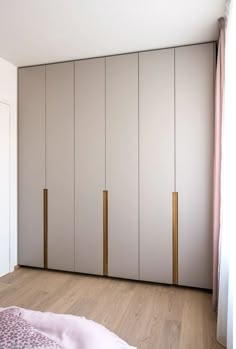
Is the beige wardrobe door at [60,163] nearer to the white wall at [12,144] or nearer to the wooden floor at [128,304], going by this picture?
the wooden floor at [128,304]

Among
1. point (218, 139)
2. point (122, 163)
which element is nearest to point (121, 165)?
point (122, 163)

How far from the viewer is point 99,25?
93.0 inches

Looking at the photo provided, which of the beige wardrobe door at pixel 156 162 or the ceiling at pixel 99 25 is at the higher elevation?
the ceiling at pixel 99 25

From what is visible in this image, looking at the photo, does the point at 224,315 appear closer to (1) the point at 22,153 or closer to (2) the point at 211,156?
(2) the point at 211,156

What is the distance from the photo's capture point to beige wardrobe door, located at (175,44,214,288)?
105 inches

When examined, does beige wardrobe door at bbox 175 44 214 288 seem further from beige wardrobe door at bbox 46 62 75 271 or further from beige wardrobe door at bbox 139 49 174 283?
beige wardrobe door at bbox 46 62 75 271

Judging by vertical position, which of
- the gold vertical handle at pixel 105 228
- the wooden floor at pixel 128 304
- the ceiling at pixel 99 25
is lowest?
the wooden floor at pixel 128 304

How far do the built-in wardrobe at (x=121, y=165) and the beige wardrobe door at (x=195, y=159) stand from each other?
0.4 inches

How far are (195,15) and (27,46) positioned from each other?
1782 mm

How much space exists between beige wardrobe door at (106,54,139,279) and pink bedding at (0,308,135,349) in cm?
177

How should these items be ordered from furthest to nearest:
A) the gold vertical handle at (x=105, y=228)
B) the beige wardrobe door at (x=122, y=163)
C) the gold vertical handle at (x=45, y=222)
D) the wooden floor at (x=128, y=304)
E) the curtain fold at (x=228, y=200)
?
the gold vertical handle at (x=45, y=222) → the gold vertical handle at (x=105, y=228) → the beige wardrobe door at (x=122, y=163) → the wooden floor at (x=128, y=304) → the curtain fold at (x=228, y=200)

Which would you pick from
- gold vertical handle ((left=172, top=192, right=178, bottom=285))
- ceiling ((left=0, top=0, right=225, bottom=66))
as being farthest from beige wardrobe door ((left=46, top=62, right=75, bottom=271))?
gold vertical handle ((left=172, top=192, right=178, bottom=285))

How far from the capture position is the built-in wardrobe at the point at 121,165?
271cm

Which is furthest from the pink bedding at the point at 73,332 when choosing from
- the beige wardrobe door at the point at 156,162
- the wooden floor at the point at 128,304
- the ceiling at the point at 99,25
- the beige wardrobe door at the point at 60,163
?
the ceiling at the point at 99,25
